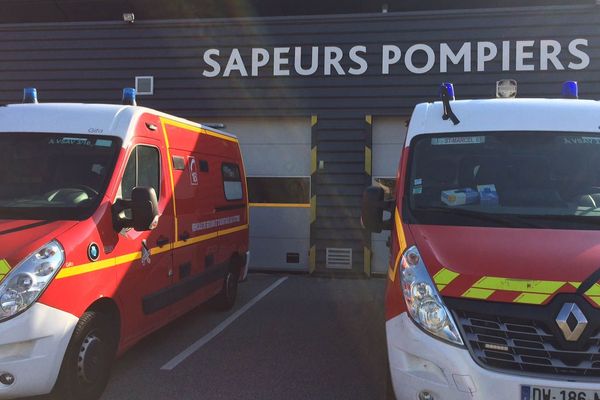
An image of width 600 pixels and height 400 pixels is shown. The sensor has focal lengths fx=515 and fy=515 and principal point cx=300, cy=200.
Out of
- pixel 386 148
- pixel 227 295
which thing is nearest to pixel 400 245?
pixel 227 295

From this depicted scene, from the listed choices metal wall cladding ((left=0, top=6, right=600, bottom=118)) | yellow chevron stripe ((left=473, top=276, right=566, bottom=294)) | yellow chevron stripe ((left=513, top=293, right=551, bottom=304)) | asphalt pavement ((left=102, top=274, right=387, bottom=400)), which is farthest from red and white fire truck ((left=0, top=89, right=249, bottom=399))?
metal wall cladding ((left=0, top=6, right=600, bottom=118))

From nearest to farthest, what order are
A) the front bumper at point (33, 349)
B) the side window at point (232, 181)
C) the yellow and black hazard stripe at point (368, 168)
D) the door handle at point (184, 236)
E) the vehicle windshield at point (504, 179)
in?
the front bumper at point (33, 349)
the vehicle windshield at point (504, 179)
the door handle at point (184, 236)
the side window at point (232, 181)
the yellow and black hazard stripe at point (368, 168)

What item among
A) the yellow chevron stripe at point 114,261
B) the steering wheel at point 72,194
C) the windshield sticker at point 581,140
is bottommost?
the yellow chevron stripe at point 114,261

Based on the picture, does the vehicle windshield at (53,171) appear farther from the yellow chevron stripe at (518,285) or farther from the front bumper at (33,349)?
the yellow chevron stripe at (518,285)

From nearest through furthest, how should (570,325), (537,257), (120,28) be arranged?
1. (570,325)
2. (537,257)
3. (120,28)

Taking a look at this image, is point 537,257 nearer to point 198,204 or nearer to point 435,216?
point 435,216

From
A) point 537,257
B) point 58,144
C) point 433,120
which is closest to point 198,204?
point 58,144

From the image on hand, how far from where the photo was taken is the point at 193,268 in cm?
541

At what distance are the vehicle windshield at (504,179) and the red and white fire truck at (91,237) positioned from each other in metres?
2.10

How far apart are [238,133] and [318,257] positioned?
2.74 m

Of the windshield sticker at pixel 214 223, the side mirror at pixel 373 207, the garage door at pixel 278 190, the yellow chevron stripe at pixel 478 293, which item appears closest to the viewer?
the yellow chevron stripe at pixel 478 293

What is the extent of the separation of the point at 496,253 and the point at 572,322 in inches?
20.1

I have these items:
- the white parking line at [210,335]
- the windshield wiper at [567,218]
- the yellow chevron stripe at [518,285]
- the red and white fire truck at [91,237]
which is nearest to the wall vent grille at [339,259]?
the white parking line at [210,335]

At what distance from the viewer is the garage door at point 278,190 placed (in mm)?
9328
